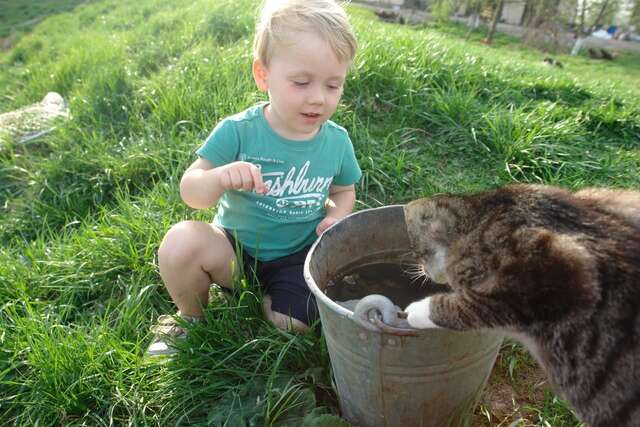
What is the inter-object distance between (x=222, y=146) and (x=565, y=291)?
167 cm

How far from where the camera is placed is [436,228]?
1.71 meters

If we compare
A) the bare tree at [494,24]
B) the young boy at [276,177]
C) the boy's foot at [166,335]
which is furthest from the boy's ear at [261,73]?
the bare tree at [494,24]

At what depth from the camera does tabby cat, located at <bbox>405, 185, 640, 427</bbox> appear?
50.3 inches

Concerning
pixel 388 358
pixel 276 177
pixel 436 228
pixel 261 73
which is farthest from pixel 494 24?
pixel 388 358

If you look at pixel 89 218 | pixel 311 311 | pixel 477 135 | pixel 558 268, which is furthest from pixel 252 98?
pixel 558 268

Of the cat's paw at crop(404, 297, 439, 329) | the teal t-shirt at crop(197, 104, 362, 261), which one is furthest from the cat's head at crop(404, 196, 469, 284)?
the teal t-shirt at crop(197, 104, 362, 261)

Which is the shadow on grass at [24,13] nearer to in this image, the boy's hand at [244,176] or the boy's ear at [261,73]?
the boy's ear at [261,73]

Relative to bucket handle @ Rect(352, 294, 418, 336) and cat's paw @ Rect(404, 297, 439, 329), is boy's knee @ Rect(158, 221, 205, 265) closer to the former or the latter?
bucket handle @ Rect(352, 294, 418, 336)

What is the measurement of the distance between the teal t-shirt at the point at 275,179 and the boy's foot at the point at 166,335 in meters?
0.54

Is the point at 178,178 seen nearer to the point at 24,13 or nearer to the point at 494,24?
the point at 24,13

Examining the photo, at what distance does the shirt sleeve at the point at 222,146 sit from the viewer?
93.3 inches

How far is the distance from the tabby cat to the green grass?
0.75 m

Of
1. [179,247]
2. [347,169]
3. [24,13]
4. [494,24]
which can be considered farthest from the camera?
[494,24]

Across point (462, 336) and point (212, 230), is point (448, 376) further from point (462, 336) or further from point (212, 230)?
point (212, 230)
